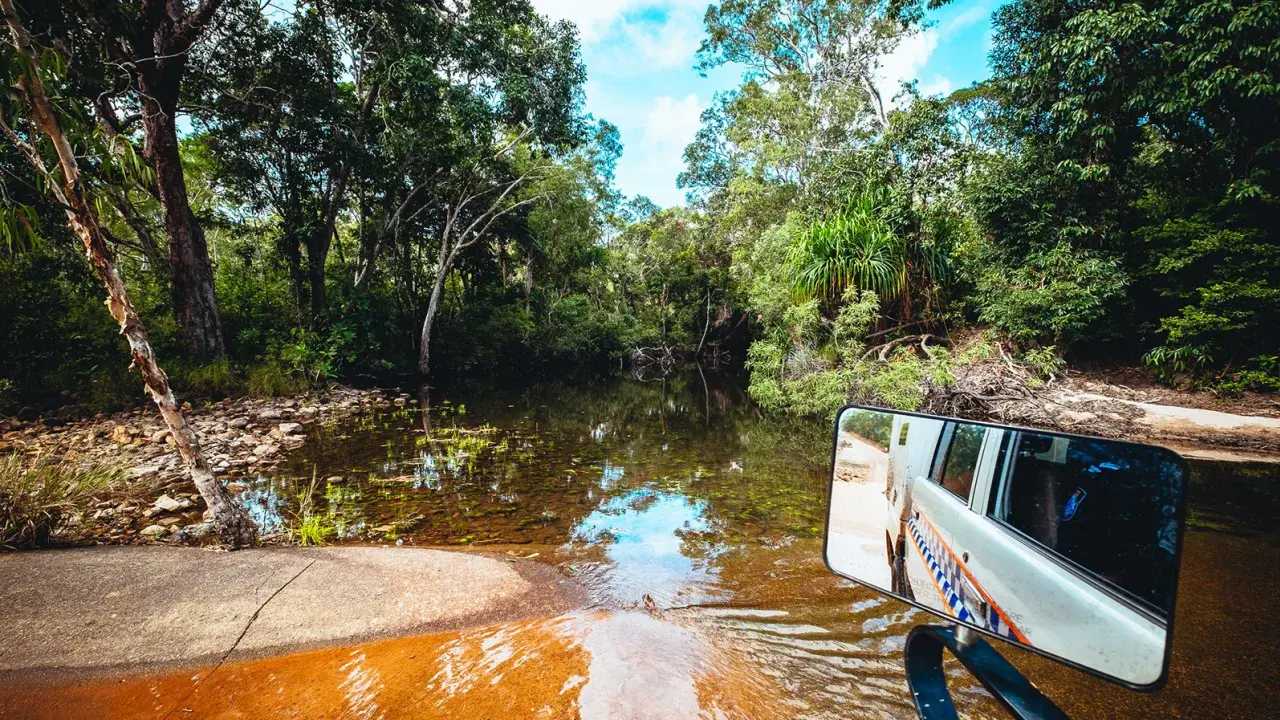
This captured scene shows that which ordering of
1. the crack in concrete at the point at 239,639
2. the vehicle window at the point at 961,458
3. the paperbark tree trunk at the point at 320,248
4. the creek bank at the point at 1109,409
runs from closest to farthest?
the vehicle window at the point at 961,458
the crack in concrete at the point at 239,639
the creek bank at the point at 1109,409
the paperbark tree trunk at the point at 320,248

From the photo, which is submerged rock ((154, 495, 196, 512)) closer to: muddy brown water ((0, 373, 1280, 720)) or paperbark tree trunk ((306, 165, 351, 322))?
muddy brown water ((0, 373, 1280, 720))

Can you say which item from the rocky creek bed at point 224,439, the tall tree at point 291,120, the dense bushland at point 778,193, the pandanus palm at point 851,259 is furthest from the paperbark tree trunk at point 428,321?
the pandanus palm at point 851,259

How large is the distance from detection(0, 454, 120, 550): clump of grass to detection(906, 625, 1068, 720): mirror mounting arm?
504 centimetres

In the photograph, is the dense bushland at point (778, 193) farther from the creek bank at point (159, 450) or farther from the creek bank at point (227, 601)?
the creek bank at point (227, 601)

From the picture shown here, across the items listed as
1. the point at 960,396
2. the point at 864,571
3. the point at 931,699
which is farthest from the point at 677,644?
the point at 960,396

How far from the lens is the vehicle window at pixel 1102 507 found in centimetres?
71

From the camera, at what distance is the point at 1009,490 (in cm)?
94

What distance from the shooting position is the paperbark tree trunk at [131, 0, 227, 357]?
8258mm

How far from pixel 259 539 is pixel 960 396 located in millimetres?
9502

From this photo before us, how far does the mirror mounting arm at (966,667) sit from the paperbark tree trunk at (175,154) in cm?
1111

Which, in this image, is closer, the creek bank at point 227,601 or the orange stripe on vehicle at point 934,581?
the orange stripe on vehicle at point 934,581

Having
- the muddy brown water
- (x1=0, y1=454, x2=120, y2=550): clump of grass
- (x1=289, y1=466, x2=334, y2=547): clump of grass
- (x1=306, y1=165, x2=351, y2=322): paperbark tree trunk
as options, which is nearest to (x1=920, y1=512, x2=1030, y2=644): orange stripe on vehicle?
the muddy brown water

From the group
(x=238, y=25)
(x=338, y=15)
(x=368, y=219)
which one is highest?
(x=338, y=15)

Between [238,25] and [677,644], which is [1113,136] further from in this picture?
[238,25]
